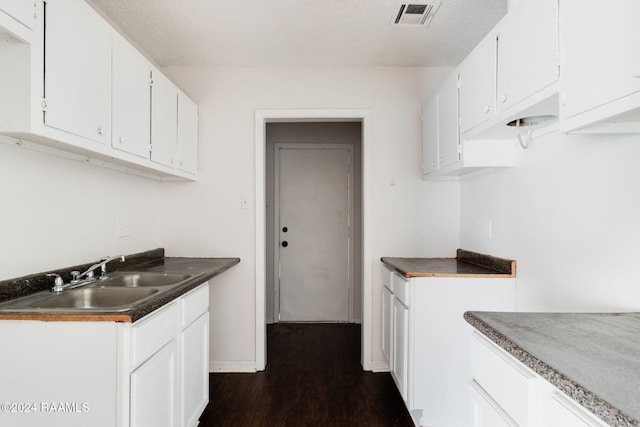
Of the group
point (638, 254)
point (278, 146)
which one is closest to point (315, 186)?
point (278, 146)

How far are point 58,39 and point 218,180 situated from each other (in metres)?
1.63

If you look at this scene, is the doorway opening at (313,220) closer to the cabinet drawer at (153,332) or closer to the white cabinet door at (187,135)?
the white cabinet door at (187,135)

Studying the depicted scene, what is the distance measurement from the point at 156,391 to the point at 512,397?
1.30m

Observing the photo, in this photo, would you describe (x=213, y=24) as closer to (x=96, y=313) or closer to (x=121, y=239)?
(x=121, y=239)

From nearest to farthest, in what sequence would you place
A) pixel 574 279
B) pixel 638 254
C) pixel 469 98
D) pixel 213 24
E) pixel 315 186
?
pixel 638 254
pixel 574 279
pixel 469 98
pixel 213 24
pixel 315 186

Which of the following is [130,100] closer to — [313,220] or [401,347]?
[401,347]

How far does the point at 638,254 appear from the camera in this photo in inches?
47.6

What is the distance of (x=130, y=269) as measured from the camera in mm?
2262

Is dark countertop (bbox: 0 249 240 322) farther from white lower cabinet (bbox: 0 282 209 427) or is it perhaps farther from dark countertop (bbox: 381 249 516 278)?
dark countertop (bbox: 381 249 516 278)

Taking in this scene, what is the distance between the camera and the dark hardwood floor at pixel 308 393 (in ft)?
7.18

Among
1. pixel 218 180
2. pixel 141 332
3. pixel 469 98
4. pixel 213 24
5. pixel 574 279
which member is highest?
pixel 213 24

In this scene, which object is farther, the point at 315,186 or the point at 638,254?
the point at 315,186

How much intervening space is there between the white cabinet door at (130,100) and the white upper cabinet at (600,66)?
187 cm

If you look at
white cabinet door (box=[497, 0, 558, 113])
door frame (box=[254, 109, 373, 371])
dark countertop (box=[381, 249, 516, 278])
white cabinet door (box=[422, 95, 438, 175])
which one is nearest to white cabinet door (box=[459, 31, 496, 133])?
white cabinet door (box=[497, 0, 558, 113])
